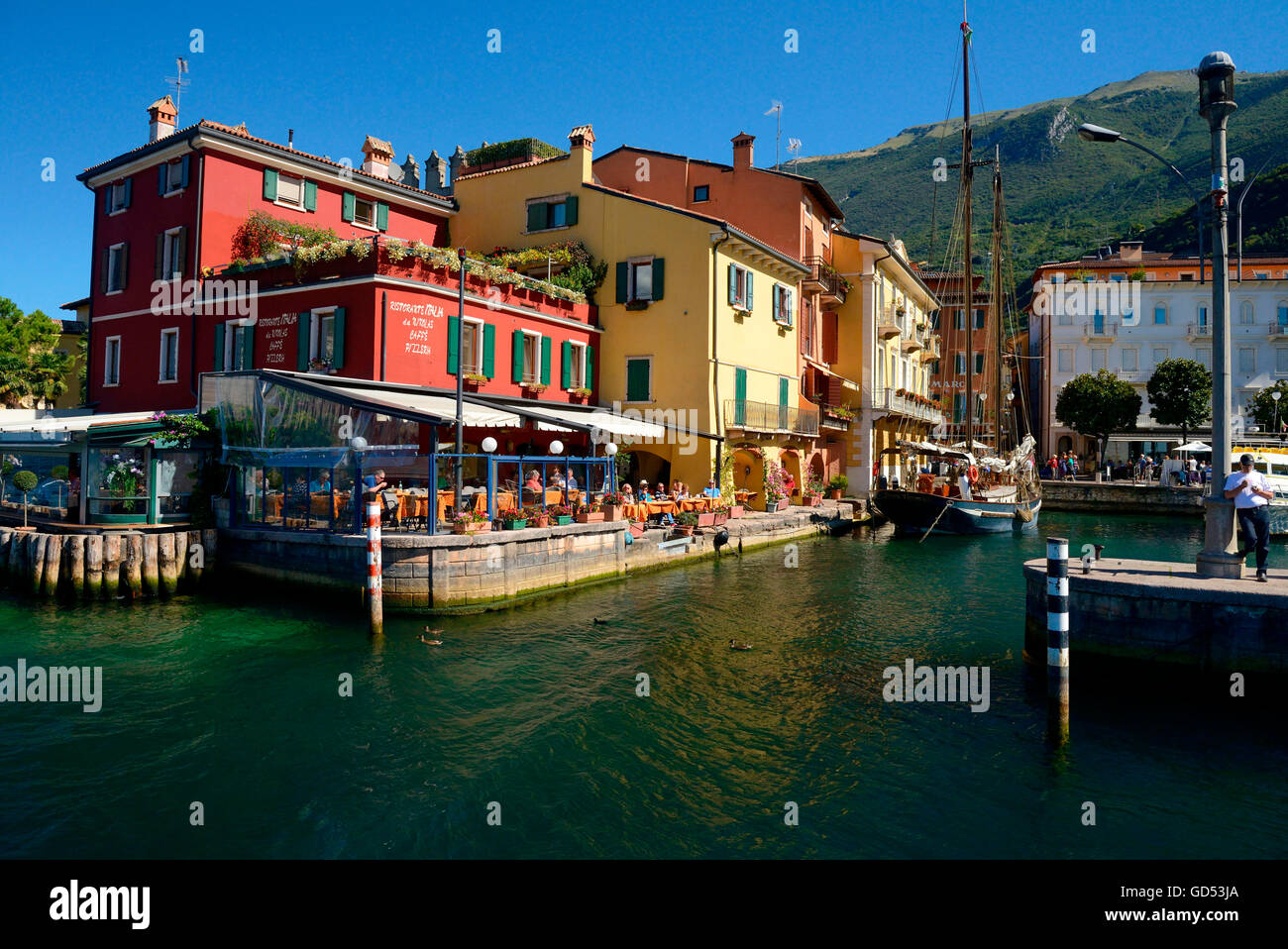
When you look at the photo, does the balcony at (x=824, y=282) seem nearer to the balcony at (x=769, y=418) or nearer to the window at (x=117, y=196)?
the balcony at (x=769, y=418)

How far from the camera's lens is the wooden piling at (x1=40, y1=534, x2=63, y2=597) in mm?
15648

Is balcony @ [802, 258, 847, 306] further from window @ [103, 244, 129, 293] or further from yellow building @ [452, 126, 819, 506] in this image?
window @ [103, 244, 129, 293]

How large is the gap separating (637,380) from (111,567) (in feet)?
53.0

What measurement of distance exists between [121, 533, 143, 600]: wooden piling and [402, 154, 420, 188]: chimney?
22259mm

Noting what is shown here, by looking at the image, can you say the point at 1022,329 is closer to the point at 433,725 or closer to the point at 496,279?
the point at 496,279

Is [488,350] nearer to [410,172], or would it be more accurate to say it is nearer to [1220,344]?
[410,172]

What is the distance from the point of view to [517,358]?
23828 mm

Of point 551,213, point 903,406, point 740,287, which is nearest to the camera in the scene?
point 740,287

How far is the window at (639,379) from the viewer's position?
87.5ft

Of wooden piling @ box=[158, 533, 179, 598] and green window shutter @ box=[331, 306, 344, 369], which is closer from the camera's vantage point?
wooden piling @ box=[158, 533, 179, 598]

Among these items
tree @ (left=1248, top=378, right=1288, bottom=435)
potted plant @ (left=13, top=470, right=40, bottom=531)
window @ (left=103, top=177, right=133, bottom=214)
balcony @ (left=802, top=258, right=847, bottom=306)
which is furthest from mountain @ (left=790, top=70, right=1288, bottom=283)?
potted plant @ (left=13, top=470, right=40, bottom=531)

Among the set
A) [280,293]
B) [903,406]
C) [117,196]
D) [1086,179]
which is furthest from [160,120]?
[1086,179]

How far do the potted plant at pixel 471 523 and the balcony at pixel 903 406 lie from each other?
2568cm

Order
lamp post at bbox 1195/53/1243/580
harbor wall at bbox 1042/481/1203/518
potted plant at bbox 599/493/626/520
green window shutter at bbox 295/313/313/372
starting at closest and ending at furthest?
1. lamp post at bbox 1195/53/1243/580
2. potted plant at bbox 599/493/626/520
3. green window shutter at bbox 295/313/313/372
4. harbor wall at bbox 1042/481/1203/518
